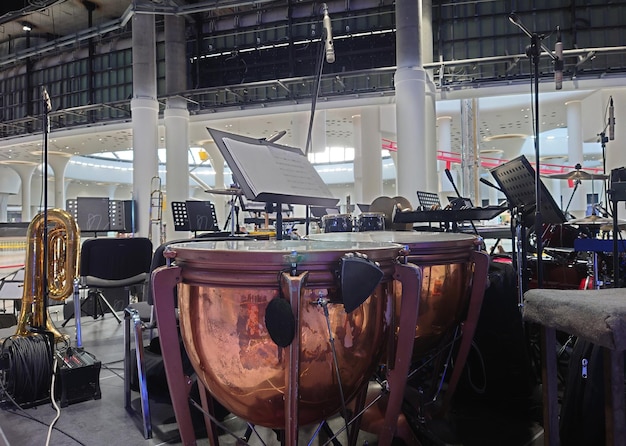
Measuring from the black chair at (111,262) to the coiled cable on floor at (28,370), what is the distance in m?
1.40

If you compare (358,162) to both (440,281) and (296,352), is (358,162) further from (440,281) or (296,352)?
(296,352)

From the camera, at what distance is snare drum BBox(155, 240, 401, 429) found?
934 mm

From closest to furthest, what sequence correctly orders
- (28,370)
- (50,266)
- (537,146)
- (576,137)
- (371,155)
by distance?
1. (28,370)
2. (537,146)
3. (50,266)
4. (576,137)
5. (371,155)

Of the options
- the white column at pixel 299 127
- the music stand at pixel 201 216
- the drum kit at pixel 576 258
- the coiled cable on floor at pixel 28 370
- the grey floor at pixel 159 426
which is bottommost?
the grey floor at pixel 159 426

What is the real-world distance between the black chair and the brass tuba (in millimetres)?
637

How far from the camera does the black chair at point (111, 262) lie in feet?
11.1

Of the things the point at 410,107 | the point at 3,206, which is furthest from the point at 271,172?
the point at 3,206

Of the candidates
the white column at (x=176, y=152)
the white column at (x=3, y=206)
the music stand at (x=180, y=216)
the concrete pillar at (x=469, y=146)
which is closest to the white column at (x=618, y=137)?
the concrete pillar at (x=469, y=146)

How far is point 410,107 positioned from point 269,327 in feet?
23.1

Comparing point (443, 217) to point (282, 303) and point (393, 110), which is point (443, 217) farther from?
point (393, 110)

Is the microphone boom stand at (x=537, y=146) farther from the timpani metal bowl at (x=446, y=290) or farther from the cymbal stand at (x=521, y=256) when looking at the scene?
the timpani metal bowl at (x=446, y=290)

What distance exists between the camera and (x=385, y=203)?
4992mm

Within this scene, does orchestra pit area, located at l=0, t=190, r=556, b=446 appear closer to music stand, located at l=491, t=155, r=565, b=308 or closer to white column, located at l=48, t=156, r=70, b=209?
music stand, located at l=491, t=155, r=565, b=308

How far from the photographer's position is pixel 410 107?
7398mm
